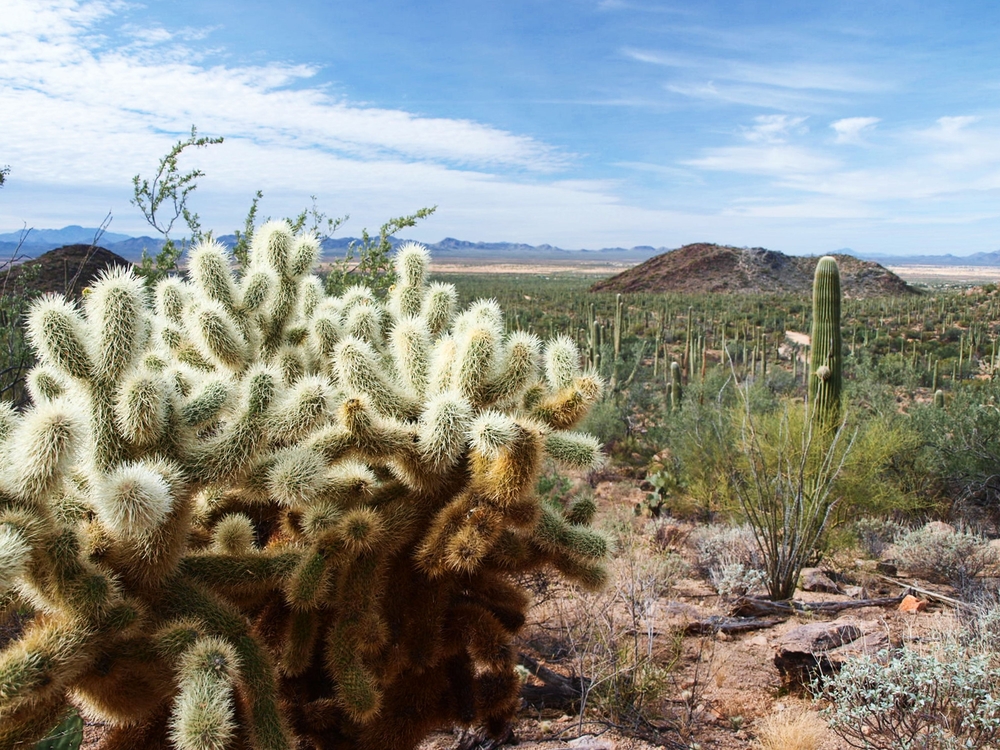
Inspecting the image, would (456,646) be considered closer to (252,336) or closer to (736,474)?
(252,336)

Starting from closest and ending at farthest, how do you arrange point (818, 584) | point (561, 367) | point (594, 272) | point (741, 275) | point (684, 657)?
point (561, 367) < point (684, 657) < point (818, 584) < point (741, 275) < point (594, 272)

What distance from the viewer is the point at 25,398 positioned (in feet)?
20.2

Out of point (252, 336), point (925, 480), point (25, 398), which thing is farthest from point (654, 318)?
point (252, 336)

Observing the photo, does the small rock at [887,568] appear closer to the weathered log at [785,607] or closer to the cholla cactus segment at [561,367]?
the weathered log at [785,607]

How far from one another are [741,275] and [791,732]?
67140mm

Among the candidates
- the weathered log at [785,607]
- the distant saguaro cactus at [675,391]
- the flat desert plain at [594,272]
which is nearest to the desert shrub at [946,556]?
the weathered log at [785,607]

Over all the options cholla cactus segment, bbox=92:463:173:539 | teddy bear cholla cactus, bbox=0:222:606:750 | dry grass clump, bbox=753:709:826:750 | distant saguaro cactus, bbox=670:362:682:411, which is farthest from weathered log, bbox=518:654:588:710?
distant saguaro cactus, bbox=670:362:682:411

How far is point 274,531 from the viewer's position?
8.54 feet

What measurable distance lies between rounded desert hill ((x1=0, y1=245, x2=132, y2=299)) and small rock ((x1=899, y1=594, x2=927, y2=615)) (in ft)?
25.6

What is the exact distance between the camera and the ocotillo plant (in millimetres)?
7965

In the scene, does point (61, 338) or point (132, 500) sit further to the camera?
point (61, 338)

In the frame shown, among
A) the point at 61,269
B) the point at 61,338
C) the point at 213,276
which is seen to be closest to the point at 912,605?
the point at 213,276

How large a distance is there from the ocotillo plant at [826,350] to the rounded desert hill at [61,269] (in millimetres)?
7685

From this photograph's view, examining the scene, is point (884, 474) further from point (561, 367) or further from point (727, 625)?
point (561, 367)
